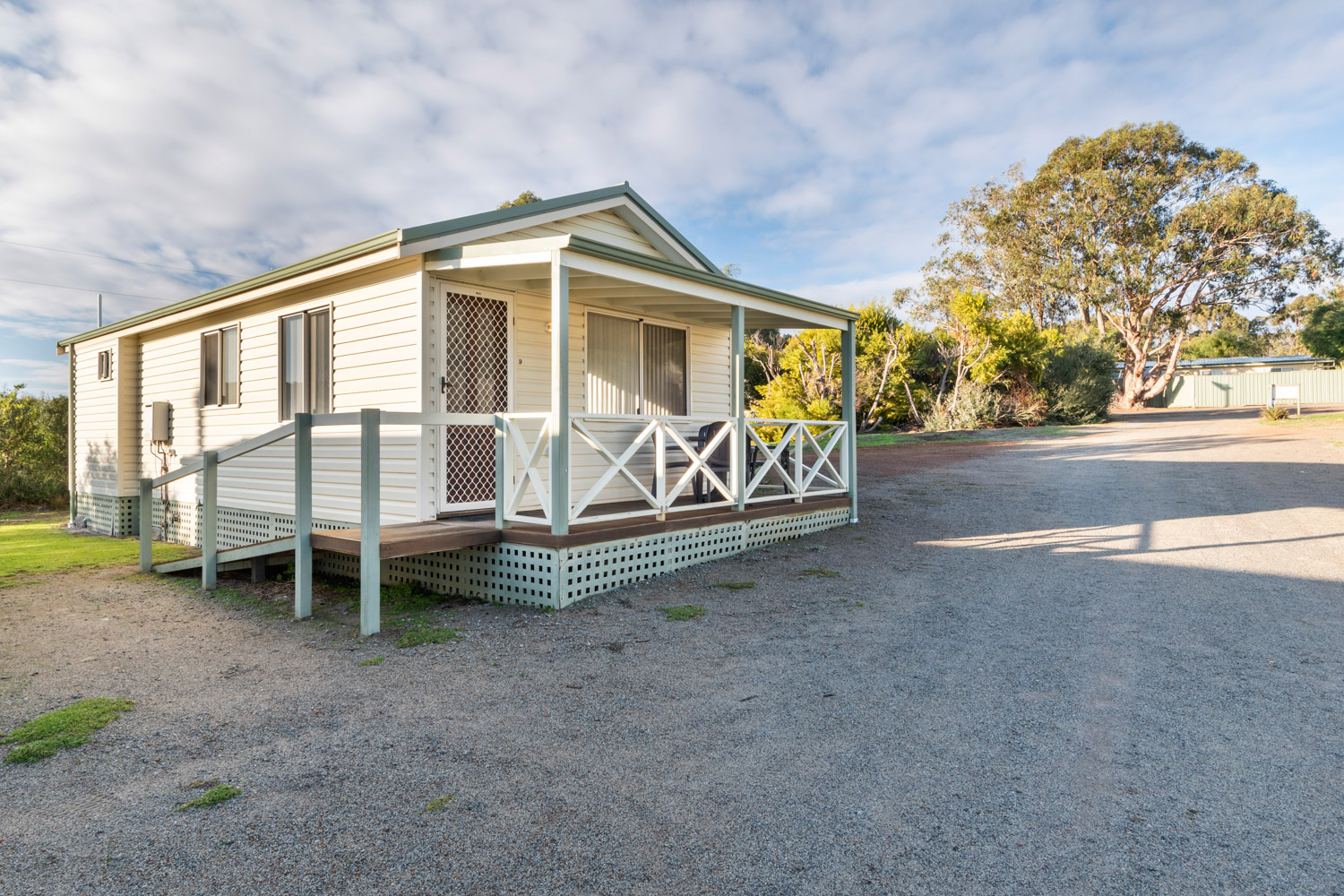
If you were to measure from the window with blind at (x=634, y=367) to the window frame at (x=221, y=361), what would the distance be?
423 centimetres

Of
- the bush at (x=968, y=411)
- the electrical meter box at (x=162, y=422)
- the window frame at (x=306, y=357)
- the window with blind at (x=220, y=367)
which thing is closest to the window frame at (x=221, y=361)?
the window with blind at (x=220, y=367)

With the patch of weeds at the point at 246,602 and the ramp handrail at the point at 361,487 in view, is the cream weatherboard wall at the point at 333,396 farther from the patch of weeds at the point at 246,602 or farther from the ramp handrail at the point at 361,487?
the patch of weeds at the point at 246,602

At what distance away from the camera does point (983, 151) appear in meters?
35.3

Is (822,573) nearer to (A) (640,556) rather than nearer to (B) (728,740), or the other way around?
(A) (640,556)

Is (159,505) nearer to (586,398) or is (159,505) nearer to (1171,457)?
(586,398)

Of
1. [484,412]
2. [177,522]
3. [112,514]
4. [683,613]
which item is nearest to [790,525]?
[683,613]

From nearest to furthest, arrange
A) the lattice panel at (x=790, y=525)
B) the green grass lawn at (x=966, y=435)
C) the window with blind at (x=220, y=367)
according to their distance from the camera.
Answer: the lattice panel at (x=790, y=525)
the window with blind at (x=220, y=367)
the green grass lawn at (x=966, y=435)

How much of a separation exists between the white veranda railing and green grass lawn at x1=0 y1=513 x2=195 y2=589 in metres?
5.23

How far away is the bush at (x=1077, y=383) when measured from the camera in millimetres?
23734

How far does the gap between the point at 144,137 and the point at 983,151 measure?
3400 cm

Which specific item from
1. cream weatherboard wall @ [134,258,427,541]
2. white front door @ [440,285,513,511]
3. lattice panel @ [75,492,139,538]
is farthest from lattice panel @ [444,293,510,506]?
lattice panel @ [75,492,139,538]

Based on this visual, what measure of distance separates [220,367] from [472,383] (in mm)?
4309

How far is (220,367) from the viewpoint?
9.01 meters

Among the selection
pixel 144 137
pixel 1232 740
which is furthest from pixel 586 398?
pixel 144 137
